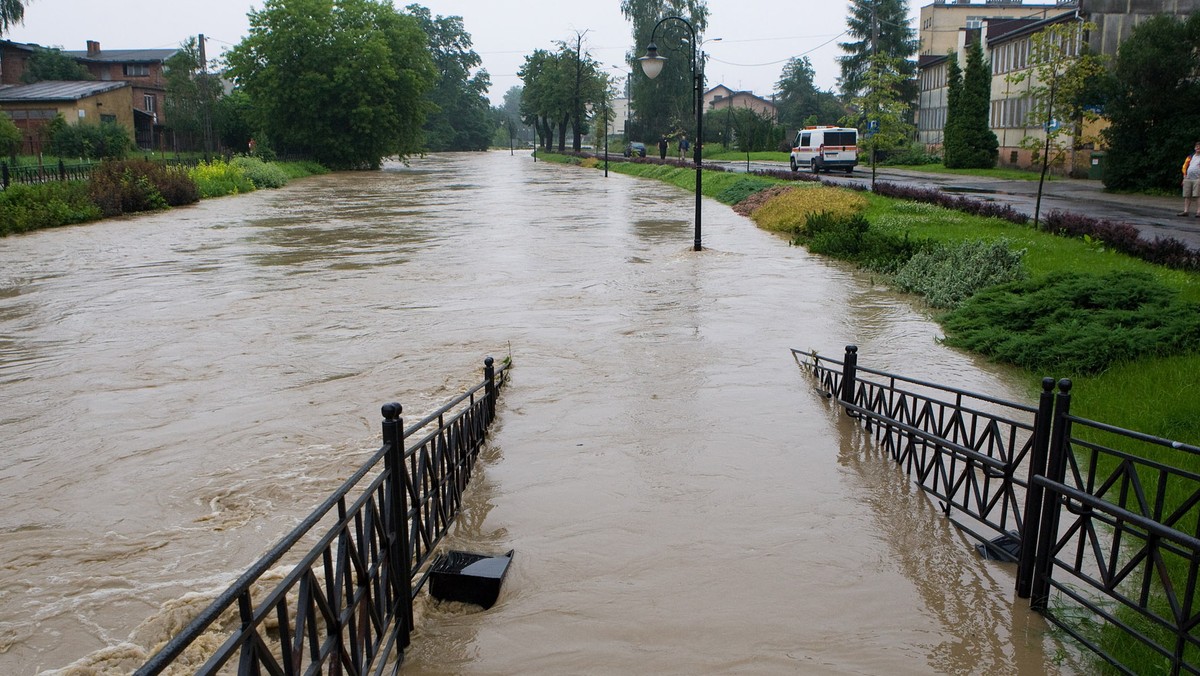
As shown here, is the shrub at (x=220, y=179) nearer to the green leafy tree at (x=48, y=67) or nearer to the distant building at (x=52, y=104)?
the distant building at (x=52, y=104)

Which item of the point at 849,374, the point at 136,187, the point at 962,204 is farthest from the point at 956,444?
the point at 136,187

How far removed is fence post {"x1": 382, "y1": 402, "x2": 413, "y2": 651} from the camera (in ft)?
13.8

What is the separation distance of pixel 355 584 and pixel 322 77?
195 ft

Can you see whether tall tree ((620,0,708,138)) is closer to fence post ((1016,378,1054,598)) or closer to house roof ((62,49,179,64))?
house roof ((62,49,179,64))

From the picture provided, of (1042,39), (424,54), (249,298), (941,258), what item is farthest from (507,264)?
(424,54)

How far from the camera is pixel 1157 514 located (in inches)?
182

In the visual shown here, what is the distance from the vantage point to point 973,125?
45375 mm

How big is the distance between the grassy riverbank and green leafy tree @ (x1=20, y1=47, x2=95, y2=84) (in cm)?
6759

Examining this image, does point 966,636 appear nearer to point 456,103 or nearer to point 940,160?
point 940,160

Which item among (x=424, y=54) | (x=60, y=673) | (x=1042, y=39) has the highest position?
(x=424, y=54)

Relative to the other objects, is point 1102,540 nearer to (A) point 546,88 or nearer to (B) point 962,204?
(B) point 962,204

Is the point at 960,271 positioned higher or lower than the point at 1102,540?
higher

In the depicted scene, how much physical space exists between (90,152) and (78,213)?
25.6 m

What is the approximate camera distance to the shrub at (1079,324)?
9672 millimetres
